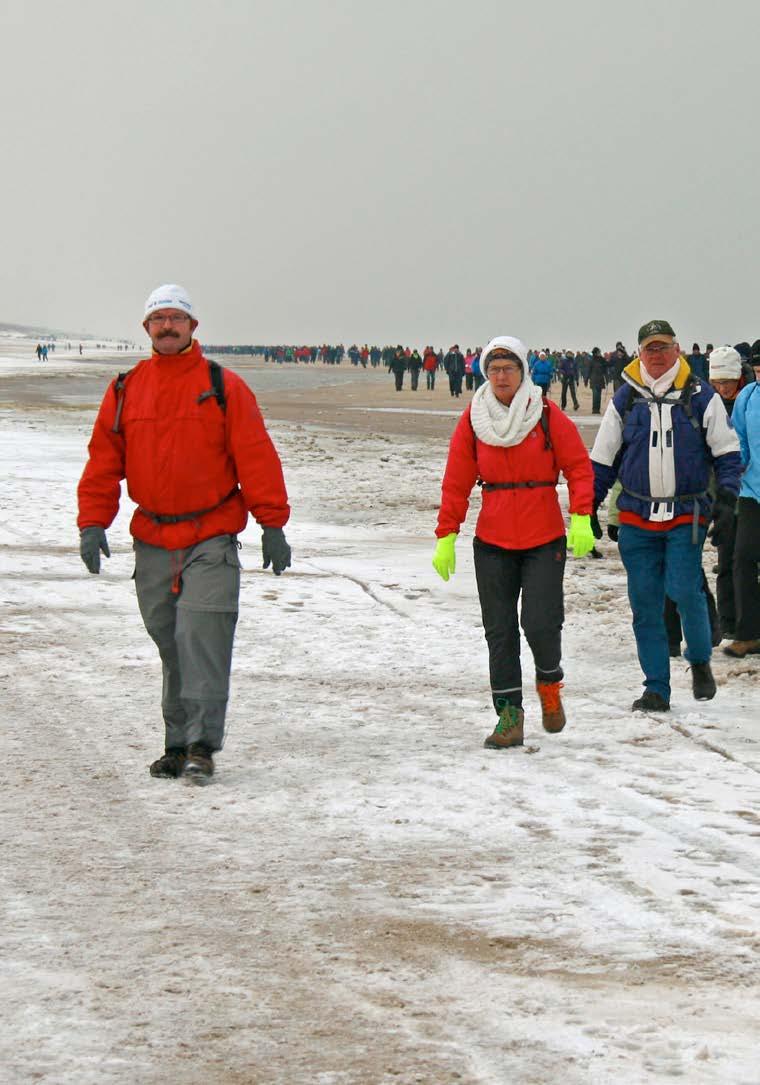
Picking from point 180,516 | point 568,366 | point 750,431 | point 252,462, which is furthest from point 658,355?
point 568,366

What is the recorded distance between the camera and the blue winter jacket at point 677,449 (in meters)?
6.84

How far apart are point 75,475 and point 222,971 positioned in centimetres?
1359

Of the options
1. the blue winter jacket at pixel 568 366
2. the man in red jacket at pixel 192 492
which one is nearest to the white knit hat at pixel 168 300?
the man in red jacket at pixel 192 492

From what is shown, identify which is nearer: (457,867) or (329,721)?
(457,867)

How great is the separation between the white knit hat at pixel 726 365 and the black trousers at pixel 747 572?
2.56ft

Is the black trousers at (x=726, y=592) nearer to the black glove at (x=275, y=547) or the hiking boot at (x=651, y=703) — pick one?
the hiking boot at (x=651, y=703)

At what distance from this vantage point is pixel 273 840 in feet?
16.7

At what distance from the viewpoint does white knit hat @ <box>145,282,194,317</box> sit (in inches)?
230

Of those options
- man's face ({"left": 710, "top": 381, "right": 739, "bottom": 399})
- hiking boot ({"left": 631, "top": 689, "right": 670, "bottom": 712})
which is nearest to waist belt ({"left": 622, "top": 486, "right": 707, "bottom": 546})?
hiking boot ({"left": 631, "top": 689, "right": 670, "bottom": 712})

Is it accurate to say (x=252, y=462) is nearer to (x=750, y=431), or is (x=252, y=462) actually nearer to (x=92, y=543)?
(x=92, y=543)

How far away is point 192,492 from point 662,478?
2223 millimetres

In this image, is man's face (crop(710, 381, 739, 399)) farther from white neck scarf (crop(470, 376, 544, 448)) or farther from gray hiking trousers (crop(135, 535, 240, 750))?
gray hiking trousers (crop(135, 535, 240, 750))

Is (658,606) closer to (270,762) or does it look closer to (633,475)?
(633,475)

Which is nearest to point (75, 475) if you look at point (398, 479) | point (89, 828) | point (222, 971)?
point (398, 479)
